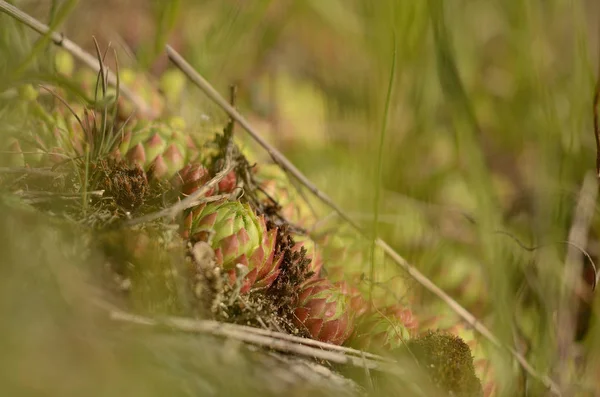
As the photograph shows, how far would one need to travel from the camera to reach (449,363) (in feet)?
2.85

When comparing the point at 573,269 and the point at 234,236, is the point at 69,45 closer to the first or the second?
the point at 234,236

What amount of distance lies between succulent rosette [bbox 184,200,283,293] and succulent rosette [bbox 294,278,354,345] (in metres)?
0.08

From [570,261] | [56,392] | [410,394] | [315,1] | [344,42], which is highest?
[315,1]

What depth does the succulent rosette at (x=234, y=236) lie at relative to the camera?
0.83m

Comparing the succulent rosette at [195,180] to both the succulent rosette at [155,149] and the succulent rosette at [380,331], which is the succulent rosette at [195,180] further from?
the succulent rosette at [380,331]

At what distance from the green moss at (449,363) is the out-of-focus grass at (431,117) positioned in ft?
0.26

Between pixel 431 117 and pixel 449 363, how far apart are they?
2.58ft

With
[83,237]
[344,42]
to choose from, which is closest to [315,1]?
[344,42]

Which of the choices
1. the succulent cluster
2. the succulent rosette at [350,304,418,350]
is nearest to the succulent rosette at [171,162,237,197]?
the succulent cluster

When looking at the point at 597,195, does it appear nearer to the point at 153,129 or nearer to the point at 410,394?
the point at 410,394

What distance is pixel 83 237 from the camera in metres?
0.71

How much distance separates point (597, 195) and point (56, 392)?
115cm

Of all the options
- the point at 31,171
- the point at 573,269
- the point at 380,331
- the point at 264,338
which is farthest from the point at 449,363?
the point at 31,171

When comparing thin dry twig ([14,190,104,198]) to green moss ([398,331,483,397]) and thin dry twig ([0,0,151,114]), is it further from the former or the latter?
green moss ([398,331,483,397])
